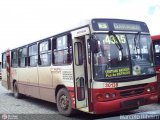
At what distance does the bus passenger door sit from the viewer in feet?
27.3

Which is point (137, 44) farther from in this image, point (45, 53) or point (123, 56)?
point (45, 53)

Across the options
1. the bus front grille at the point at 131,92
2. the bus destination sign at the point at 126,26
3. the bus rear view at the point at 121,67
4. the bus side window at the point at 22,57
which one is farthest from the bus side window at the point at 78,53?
the bus side window at the point at 22,57

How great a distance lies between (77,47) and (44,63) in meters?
2.66

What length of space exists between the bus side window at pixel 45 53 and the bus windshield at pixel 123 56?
10.4 feet

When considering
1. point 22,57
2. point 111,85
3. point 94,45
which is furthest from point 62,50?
point 22,57

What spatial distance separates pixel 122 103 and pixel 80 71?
1547mm

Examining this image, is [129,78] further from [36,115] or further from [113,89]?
[36,115]

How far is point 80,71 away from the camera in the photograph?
8578 millimetres

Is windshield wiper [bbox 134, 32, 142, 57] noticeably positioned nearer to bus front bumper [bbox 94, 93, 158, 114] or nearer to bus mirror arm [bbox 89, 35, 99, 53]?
bus front bumper [bbox 94, 93, 158, 114]

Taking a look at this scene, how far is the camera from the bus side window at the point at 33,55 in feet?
39.3

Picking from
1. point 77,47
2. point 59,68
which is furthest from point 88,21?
point 59,68

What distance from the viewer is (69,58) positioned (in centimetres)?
898

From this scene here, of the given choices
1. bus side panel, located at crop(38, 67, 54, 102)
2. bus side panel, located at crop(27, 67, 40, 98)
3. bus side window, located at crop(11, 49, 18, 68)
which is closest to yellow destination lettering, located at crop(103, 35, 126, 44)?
bus side panel, located at crop(38, 67, 54, 102)

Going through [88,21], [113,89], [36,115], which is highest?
[88,21]
